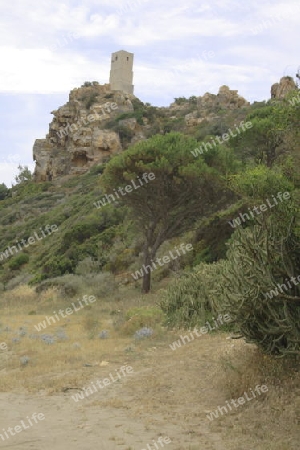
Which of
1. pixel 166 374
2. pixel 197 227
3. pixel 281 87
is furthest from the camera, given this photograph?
pixel 281 87

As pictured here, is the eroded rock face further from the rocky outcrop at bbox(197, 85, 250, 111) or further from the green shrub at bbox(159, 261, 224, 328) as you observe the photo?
the green shrub at bbox(159, 261, 224, 328)

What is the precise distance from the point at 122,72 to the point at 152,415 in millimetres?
69098

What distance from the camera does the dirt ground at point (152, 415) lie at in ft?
17.4

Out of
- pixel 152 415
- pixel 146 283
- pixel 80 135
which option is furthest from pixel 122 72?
pixel 152 415

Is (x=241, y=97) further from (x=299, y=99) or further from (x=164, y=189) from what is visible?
(x=299, y=99)

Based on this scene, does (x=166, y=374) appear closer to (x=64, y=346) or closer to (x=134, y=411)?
(x=134, y=411)

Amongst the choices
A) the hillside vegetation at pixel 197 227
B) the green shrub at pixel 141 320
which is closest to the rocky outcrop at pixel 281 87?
the hillside vegetation at pixel 197 227

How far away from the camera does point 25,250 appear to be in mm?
34844

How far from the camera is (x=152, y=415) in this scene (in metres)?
6.30

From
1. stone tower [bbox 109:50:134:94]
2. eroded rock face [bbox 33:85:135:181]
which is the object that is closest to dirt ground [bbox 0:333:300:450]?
eroded rock face [bbox 33:85:135:181]

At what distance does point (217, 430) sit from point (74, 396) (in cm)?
271

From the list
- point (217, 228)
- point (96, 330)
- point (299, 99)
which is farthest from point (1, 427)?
point (217, 228)

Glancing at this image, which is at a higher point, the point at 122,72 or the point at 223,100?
the point at 122,72

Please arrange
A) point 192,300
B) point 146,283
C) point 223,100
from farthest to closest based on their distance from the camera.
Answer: point 223,100 → point 146,283 → point 192,300
